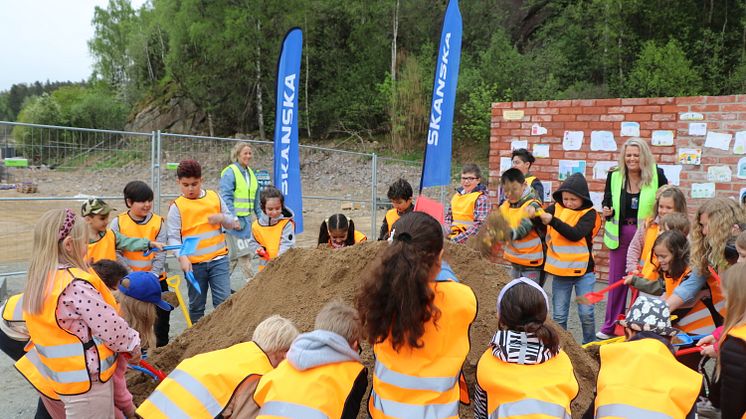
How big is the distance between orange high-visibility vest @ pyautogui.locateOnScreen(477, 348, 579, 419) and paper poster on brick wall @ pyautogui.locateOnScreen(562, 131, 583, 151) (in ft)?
20.6

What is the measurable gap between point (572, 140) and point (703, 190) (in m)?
1.83

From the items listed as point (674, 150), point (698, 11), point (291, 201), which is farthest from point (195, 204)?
point (698, 11)

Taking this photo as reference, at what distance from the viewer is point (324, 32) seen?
2822 cm

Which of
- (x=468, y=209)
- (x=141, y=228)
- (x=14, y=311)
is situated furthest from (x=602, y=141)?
(x=14, y=311)

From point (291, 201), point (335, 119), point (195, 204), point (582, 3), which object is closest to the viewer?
point (195, 204)

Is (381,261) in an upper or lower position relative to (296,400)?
upper

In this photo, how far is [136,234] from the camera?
16.5 ft

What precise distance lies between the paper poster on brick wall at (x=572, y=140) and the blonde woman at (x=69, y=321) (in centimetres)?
691

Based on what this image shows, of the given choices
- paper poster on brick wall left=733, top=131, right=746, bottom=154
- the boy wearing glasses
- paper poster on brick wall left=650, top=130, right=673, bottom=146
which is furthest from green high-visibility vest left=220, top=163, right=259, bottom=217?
paper poster on brick wall left=733, top=131, right=746, bottom=154

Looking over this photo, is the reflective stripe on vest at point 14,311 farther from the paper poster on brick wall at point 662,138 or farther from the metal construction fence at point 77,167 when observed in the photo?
the paper poster on brick wall at point 662,138

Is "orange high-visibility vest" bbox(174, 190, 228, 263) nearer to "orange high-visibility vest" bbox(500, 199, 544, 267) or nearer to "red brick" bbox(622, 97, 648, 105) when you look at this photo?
"orange high-visibility vest" bbox(500, 199, 544, 267)

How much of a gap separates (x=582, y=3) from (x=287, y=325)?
22.5m

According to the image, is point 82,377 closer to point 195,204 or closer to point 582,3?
point 195,204

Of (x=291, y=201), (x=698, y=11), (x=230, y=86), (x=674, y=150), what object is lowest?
(x=291, y=201)
